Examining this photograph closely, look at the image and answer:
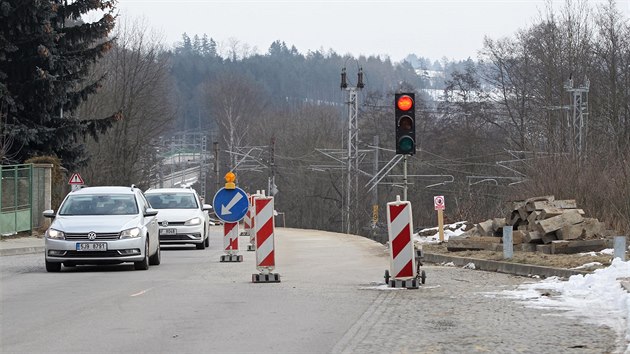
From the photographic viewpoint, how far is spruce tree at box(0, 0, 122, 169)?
42062 mm

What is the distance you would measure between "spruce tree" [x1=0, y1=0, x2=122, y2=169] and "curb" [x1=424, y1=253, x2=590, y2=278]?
840 inches

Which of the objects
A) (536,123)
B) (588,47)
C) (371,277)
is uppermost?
(588,47)

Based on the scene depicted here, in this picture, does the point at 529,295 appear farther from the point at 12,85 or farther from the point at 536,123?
the point at 536,123

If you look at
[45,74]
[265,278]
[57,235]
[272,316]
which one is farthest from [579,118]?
[272,316]

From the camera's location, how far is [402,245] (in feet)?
53.7

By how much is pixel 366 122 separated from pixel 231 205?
75.6m

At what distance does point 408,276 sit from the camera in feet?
53.8

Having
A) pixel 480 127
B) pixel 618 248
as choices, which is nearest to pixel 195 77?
pixel 480 127

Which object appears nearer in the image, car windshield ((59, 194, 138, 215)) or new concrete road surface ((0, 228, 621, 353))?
new concrete road surface ((0, 228, 621, 353))

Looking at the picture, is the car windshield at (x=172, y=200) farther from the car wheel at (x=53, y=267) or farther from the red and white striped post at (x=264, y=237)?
the red and white striped post at (x=264, y=237)

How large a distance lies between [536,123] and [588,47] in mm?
5141

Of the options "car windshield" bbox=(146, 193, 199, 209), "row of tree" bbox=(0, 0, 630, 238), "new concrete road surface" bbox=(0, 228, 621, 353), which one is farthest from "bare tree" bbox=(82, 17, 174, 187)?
"new concrete road surface" bbox=(0, 228, 621, 353)

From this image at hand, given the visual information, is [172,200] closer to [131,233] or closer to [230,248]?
[230,248]

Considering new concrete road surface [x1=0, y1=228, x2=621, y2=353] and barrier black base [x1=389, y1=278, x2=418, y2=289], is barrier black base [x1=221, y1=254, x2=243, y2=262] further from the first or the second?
barrier black base [x1=389, y1=278, x2=418, y2=289]
